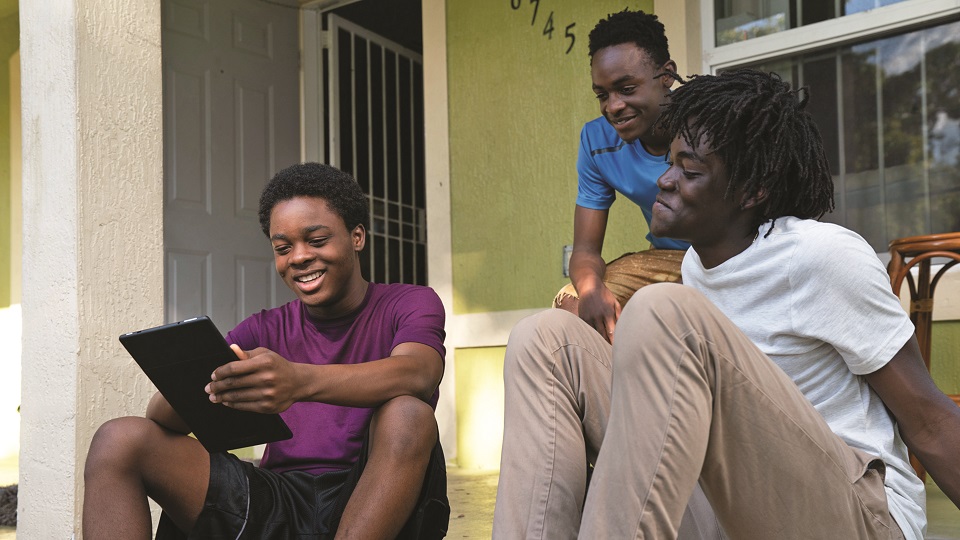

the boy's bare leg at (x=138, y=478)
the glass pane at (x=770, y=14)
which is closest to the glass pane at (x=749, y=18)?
the glass pane at (x=770, y=14)

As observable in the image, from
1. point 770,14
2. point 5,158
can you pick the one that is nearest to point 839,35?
point 770,14

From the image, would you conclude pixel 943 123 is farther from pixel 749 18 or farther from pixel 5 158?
pixel 5 158

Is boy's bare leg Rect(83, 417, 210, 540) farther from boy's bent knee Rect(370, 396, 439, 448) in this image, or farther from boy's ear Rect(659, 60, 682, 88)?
boy's ear Rect(659, 60, 682, 88)

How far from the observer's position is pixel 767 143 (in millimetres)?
1619

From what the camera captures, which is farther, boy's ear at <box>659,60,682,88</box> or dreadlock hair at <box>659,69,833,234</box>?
boy's ear at <box>659,60,682,88</box>

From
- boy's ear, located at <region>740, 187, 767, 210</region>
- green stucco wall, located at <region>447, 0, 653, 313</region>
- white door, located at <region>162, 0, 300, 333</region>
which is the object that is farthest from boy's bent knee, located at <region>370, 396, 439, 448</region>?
white door, located at <region>162, 0, 300, 333</region>

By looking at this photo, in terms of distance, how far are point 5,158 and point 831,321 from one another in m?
5.85

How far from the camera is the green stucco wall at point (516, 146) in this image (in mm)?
4129

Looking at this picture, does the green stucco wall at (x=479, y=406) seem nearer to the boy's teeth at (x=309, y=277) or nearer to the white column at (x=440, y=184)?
the white column at (x=440, y=184)

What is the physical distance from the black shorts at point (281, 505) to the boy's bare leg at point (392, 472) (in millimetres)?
61

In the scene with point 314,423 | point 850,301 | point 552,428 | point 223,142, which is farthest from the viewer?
point 223,142

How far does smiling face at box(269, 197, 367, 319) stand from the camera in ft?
6.86

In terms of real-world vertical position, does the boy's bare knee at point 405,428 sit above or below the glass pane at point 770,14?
below

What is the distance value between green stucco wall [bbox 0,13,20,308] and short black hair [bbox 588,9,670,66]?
4.71 meters
